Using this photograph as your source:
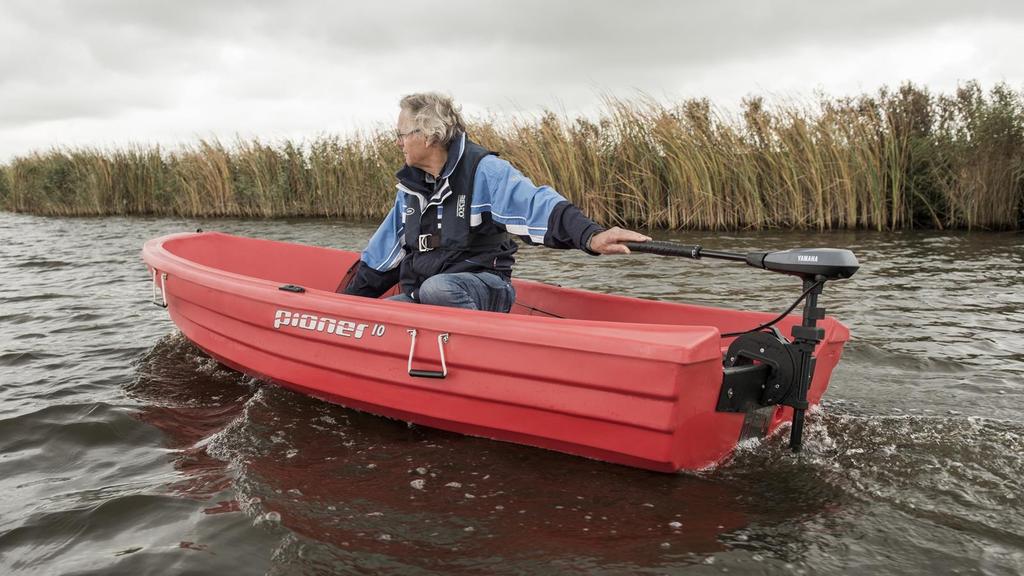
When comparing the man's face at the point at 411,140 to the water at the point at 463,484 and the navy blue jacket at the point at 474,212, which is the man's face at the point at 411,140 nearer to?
the navy blue jacket at the point at 474,212

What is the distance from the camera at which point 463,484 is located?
276cm

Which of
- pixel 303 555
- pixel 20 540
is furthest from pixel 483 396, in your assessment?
pixel 20 540

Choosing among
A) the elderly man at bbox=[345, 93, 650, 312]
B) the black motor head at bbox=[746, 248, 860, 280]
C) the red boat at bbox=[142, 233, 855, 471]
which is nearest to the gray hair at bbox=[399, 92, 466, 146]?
the elderly man at bbox=[345, 93, 650, 312]

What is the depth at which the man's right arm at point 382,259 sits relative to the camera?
394 centimetres

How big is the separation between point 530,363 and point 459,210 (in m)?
0.98

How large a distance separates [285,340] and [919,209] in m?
8.76

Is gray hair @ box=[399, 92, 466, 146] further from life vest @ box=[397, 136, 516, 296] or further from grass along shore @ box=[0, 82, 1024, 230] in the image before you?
grass along shore @ box=[0, 82, 1024, 230]

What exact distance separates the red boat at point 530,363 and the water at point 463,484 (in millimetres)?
138

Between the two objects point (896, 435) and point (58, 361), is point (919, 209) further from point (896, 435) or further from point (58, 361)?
point (58, 361)

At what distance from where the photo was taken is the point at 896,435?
307 centimetres

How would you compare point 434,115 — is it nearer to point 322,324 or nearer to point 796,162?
point 322,324

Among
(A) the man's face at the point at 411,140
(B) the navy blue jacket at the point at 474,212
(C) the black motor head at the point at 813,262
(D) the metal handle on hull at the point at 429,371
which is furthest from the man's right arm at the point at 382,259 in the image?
(C) the black motor head at the point at 813,262

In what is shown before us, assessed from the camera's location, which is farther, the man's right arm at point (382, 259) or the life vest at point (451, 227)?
the man's right arm at point (382, 259)

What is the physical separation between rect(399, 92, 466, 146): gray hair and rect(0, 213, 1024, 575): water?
4.30 ft
